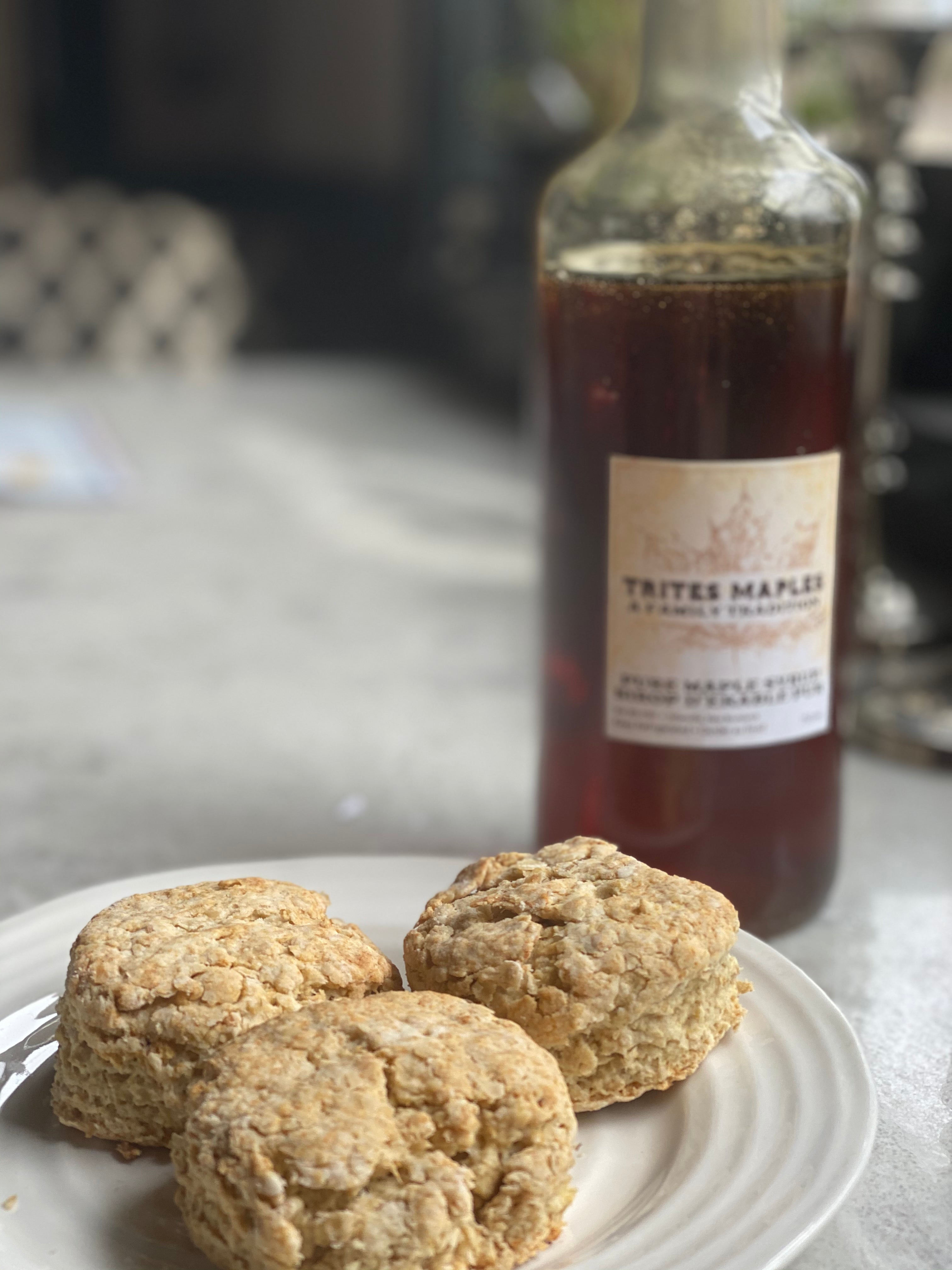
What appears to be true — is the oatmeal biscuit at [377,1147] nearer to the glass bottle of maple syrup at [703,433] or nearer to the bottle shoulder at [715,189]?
the glass bottle of maple syrup at [703,433]

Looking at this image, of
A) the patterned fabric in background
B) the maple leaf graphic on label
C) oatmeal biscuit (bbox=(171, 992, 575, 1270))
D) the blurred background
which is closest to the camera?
oatmeal biscuit (bbox=(171, 992, 575, 1270))

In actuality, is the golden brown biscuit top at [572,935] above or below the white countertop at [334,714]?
above

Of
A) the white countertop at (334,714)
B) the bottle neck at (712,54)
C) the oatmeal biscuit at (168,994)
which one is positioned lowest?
the white countertop at (334,714)

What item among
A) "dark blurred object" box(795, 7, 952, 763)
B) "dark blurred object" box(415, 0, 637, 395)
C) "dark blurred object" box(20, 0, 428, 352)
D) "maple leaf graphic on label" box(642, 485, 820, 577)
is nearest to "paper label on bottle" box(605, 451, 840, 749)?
"maple leaf graphic on label" box(642, 485, 820, 577)

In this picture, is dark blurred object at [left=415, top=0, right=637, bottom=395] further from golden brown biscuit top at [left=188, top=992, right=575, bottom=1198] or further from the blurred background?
golden brown biscuit top at [left=188, top=992, right=575, bottom=1198]

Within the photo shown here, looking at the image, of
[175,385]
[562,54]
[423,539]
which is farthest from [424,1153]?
[175,385]

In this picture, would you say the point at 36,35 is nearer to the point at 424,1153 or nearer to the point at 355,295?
the point at 355,295

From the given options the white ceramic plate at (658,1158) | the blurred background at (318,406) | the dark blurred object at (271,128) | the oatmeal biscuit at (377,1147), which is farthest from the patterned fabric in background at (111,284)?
the oatmeal biscuit at (377,1147)
